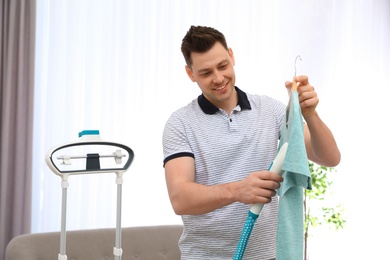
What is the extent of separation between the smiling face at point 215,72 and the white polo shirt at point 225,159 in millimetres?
64

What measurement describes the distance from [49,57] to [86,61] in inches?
9.8

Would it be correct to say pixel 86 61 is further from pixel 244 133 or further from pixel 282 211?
pixel 282 211

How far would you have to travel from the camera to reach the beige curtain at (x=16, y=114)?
3660 mm

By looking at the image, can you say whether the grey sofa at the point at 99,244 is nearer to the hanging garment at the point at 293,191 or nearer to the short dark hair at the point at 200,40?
the short dark hair at the point at 200,40

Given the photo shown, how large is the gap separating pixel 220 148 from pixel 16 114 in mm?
2235

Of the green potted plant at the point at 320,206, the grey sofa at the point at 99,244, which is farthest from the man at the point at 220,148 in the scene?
the green potted plant at the point at 320,206

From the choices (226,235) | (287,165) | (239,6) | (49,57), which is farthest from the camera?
(239,6)

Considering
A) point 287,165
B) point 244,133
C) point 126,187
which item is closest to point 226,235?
point 244,133

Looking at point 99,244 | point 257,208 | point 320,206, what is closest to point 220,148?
point 257,208

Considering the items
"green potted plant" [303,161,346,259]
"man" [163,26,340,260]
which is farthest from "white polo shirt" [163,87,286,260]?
"green potted plant" [303,161,346,259]

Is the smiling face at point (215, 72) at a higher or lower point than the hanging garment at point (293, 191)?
higher

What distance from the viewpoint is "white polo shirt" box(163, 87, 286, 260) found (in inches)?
73.1

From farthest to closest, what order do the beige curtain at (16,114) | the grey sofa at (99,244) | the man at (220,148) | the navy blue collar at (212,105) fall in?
the beige curtain at (16,114), the grey sofa at (99,244), the navy blue collar at (212,105), the man at (220,148)

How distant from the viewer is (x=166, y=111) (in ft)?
13.3
